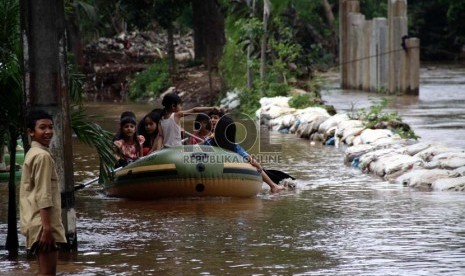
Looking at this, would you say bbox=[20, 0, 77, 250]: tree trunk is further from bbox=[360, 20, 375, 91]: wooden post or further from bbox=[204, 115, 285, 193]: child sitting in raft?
bbox=[360, 20, 375, 91]: wooden post

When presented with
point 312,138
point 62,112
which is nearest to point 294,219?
point 62,112

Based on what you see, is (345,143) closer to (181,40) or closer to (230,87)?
(230,87)

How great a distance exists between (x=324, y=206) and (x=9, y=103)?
491 cm

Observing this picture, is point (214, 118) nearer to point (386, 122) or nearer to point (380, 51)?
point (386, 122)

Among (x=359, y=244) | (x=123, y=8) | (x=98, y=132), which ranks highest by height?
(x=123, y=8)

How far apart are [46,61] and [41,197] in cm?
210

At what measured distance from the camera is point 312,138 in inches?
942

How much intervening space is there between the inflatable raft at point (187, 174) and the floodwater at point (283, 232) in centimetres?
17

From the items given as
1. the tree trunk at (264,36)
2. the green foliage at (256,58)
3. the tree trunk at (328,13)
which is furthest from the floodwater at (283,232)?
the tree trunk at (328,13)

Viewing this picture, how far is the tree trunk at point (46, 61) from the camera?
417 inches

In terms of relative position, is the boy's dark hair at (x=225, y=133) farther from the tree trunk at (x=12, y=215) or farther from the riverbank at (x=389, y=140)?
the tree trunk at (x=12, y=215)

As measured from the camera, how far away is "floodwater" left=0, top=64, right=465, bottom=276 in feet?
35.1

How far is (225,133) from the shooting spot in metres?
15.6

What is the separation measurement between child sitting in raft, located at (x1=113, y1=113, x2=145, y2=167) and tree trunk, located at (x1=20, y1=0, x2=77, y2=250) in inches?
196
